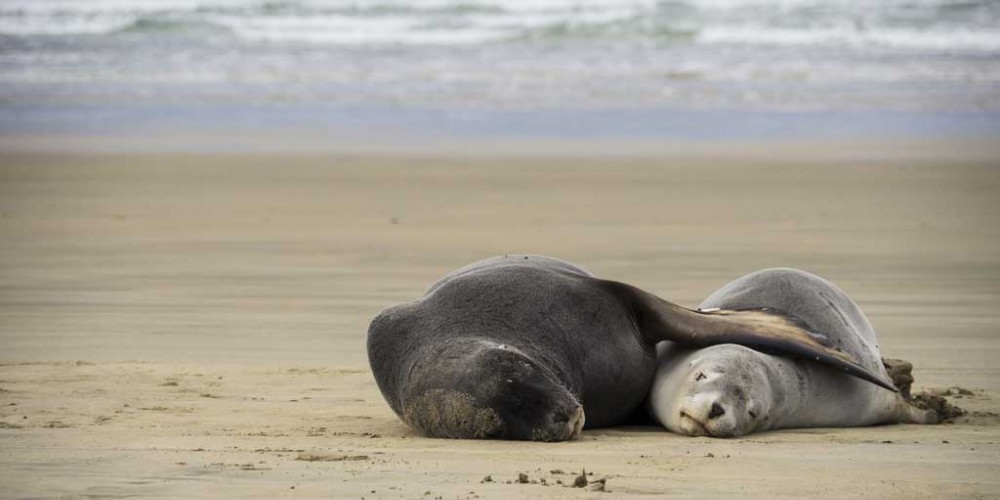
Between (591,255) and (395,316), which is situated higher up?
(395,316)

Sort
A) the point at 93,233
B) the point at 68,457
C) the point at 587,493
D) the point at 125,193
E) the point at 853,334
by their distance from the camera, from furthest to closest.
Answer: the point at 125,193 < the point at 93,233 < the point at 853,334 < the point at 68,457 < the point at 587,493

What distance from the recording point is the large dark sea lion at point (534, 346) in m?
5.71

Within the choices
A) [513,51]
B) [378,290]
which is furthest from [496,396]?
[513,51]

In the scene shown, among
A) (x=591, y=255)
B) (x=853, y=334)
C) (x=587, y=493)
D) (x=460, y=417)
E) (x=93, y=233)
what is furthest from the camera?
(x=93, y=233)

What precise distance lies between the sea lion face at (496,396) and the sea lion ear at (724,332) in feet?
2.43

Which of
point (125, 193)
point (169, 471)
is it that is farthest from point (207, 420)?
point (125, 193)

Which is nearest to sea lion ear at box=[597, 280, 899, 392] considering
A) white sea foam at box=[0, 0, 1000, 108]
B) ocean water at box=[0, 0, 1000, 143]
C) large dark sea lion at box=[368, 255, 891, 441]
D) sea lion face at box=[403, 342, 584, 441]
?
large dark sea lion at box=[368, 255, 891, 441]

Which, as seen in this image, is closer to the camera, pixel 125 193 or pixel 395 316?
pixel 395 316

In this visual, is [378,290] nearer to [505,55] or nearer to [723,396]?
[723,396]

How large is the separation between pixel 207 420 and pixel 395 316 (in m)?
1.06

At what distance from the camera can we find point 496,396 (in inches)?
223

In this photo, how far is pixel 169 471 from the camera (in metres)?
5.07

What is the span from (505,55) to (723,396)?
31892 mm

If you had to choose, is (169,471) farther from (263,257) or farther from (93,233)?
(93,233)
